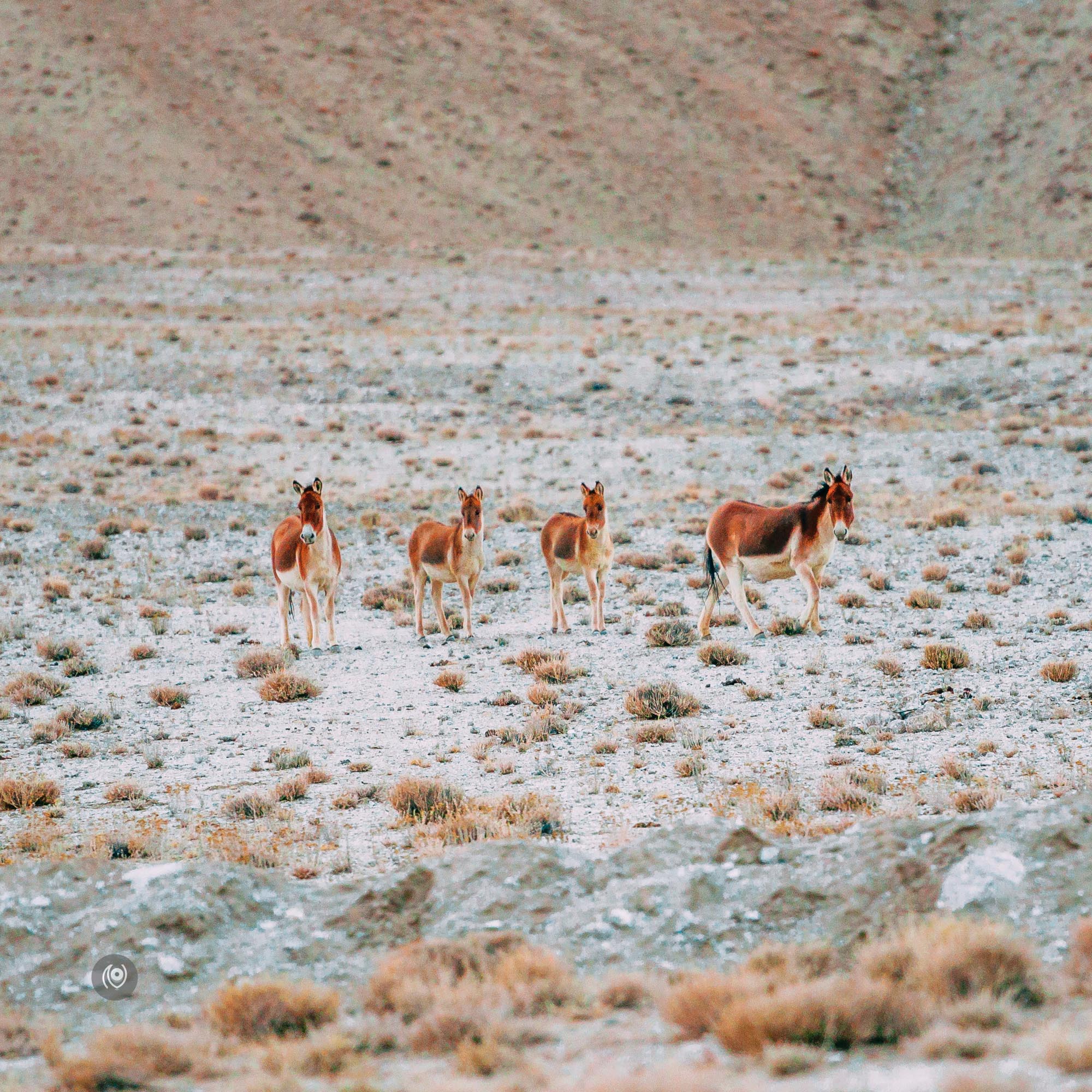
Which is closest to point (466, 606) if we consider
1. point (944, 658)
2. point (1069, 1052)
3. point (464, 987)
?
point (944, 658)

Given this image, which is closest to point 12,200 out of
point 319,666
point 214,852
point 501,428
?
point 501,428

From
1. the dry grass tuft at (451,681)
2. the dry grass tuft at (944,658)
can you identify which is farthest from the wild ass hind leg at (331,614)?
the dry grass tuft at (944,658)

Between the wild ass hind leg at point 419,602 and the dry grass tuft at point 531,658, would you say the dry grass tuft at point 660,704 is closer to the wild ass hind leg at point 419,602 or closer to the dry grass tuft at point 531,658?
the dry grass tuft at point 531,658

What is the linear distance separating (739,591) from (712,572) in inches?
24.1

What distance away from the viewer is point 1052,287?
47.7 meters

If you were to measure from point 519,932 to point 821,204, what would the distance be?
2515 inches

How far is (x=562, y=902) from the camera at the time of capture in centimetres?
769

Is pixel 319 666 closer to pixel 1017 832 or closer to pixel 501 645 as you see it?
pixel 501 645

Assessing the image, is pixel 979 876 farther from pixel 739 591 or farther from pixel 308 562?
pixel 308 562

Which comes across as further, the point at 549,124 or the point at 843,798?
the point at 549,124

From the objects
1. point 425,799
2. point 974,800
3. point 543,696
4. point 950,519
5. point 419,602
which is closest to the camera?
point 974,800

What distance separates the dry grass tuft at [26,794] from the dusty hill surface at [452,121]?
5120 centimetres

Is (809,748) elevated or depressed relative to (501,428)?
depressed

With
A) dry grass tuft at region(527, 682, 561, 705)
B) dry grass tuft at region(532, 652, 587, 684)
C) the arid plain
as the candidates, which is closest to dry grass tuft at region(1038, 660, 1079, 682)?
the arid plain
